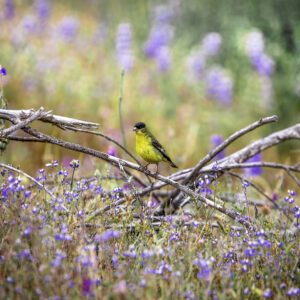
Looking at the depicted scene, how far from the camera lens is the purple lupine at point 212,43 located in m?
10.4

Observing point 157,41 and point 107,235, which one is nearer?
point 107,235

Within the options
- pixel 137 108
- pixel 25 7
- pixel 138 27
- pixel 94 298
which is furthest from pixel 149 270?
pixel 25 7

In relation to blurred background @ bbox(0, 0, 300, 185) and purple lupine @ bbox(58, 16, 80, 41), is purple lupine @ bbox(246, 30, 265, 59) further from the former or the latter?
purple lupine @ bbox(58, 16, 80, 41)

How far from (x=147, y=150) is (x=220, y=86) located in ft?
19.7

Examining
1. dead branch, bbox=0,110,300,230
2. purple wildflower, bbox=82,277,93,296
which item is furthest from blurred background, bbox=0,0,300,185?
purple wildflower, bbox=82,277,93,296

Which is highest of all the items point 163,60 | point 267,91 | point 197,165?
point 163,60

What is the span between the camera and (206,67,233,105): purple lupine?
1009 cm

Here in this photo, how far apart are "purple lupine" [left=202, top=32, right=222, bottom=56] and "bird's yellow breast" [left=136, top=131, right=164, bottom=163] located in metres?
6.50

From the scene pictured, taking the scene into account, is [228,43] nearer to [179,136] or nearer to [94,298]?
[179,136]

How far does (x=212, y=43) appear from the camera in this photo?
10461mm

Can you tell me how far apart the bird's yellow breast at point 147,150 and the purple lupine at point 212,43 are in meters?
6.50

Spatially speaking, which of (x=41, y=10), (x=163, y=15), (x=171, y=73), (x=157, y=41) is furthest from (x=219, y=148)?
(x=163, y=15)

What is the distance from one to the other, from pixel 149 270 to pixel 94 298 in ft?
1.01

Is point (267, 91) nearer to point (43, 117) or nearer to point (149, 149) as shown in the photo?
point (149, 149)
